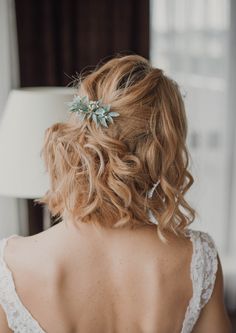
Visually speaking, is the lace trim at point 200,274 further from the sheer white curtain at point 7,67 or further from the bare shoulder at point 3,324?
the sheer white curtain at point 7,67

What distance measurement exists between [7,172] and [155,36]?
132 centimetres

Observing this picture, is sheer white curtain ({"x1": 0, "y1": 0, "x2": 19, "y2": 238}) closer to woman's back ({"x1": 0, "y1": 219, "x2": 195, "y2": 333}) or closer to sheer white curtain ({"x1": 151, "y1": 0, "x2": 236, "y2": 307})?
sheer white curtain ({"x1": 151, "y1": 0, "x2": 236, "y2": 307})

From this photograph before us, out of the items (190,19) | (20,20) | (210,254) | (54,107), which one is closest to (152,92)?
(210,254)

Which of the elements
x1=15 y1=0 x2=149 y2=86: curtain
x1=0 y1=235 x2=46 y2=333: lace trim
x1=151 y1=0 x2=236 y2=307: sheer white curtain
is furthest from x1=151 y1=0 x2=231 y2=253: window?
x1=0 y1=235 x2=46 y2=333: lace trim

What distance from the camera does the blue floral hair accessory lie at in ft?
3.80

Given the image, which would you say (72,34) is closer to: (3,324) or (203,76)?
(203,76)

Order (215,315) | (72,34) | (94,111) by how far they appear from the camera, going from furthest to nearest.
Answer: (72,34) → (215,315) → (94,111)

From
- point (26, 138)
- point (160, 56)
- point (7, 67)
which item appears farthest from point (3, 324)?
point (160, 56)

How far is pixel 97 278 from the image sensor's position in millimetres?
1236

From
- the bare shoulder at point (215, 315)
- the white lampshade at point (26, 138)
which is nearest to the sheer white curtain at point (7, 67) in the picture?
Answer: the white lampshade at point (26, 138)

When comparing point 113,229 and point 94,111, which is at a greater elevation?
point 94,111

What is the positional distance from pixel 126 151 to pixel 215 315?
0.58 meters

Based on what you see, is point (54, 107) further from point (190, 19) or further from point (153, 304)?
point (190, 19)

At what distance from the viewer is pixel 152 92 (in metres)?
1.18
